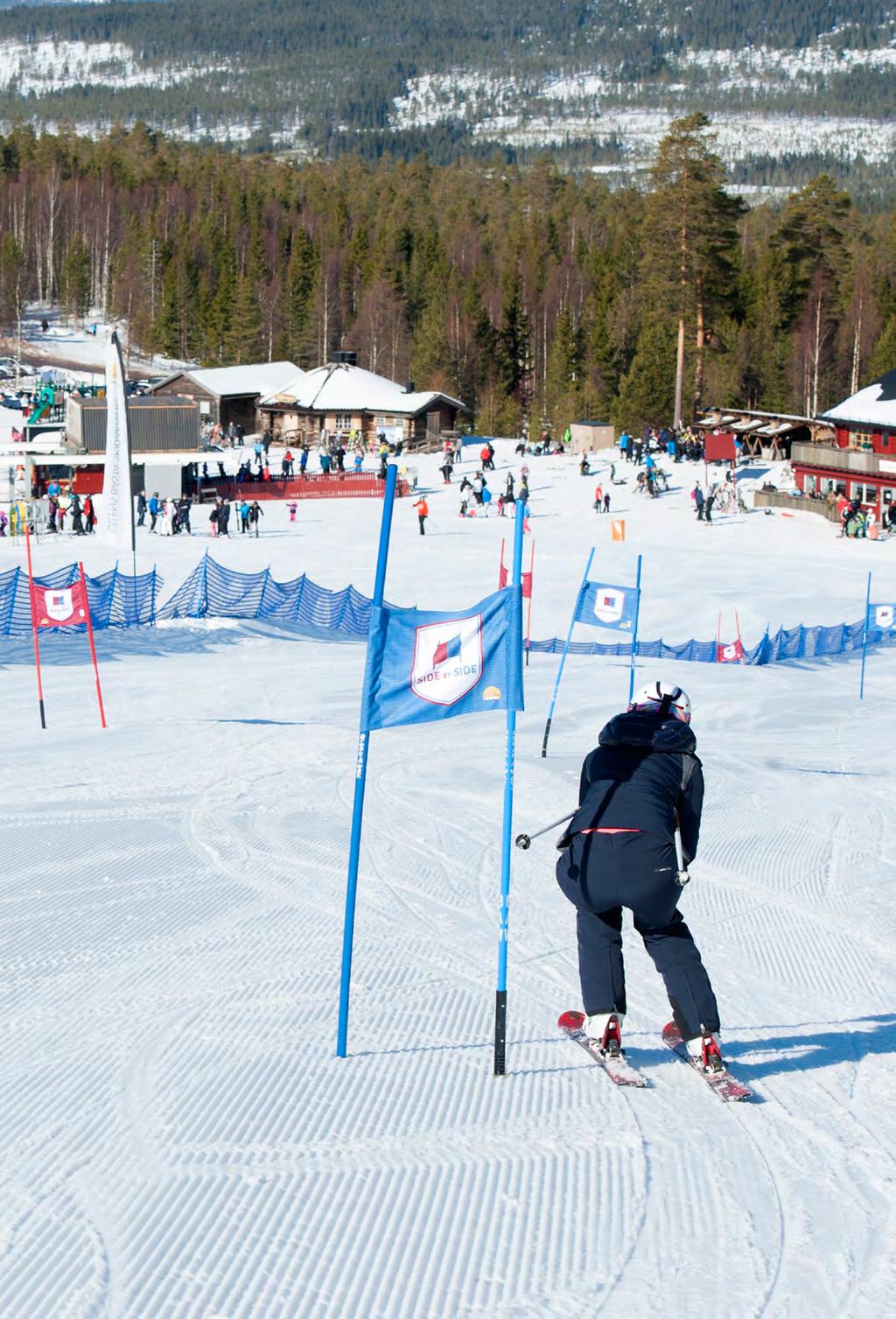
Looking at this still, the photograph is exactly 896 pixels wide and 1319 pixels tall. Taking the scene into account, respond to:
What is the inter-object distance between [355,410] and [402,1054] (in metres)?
54.1

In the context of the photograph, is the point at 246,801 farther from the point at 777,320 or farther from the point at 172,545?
the point at 777,320

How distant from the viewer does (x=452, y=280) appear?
3605 inches

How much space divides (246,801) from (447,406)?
1932 inches

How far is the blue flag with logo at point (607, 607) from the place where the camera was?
628 inches

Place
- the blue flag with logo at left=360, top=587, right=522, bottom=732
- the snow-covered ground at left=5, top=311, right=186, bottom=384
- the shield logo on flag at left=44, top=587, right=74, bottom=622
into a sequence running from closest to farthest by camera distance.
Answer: the blue flag with logo at left=360, top=587, right=522, bottom=732
the shield logo on flag at left=44, top=587, right=74, bottom=622
the snow-covered ground at left=5, top=311, right=186, bottom=384

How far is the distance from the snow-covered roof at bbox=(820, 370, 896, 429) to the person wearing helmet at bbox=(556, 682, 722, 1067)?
43.3 meters

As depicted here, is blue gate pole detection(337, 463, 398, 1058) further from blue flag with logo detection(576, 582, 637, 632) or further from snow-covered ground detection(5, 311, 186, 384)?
snow-covered ground detection(5, 311, 186, 384)

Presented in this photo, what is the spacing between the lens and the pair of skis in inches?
206

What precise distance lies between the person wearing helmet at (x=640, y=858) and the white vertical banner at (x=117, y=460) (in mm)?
25100

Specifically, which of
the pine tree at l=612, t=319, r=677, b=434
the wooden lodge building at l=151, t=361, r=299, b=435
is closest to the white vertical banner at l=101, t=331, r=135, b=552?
the wooden lodge building at l=151, t=361, r=299, b=435

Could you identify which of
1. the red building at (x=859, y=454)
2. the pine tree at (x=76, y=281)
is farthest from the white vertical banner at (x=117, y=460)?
the pine tree at (x=76, y=281)

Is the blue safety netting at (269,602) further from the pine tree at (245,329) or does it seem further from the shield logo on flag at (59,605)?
the pine tree at (245,329)

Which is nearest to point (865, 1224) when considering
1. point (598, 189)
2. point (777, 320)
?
point (777, 320)

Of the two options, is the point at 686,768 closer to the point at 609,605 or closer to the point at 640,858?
the point at 640,858
